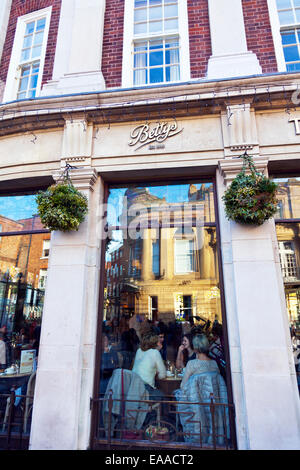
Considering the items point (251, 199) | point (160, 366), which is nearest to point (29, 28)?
point (251, 199)

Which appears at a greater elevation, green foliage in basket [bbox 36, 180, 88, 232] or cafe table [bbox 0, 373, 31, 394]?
green foliage in basket [bbox 36, 180, 88, 232]

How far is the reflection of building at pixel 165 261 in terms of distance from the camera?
4.80 metres

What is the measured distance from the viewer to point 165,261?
5094 millimetres

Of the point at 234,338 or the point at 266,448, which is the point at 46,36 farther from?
the point at 266,448

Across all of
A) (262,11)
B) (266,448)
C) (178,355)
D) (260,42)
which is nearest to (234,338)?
(178,355)

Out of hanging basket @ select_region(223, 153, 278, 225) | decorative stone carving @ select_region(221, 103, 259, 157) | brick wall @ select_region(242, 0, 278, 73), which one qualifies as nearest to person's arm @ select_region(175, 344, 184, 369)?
hanging basket @ select_region(223, 153, 278, 225)

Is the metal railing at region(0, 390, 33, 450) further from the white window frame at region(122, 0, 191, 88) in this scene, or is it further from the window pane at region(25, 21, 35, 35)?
the window pane at region(25, 21, 35, 35)

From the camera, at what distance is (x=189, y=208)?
5.14 m

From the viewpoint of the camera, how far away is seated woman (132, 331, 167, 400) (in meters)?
4.43

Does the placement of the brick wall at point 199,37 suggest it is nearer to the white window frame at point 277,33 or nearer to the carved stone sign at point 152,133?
the white window frame at point 277,33

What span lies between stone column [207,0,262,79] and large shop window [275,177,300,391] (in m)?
2.23

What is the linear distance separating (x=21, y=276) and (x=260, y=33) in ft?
23.0

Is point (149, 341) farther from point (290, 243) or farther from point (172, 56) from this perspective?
point (172, 56)
